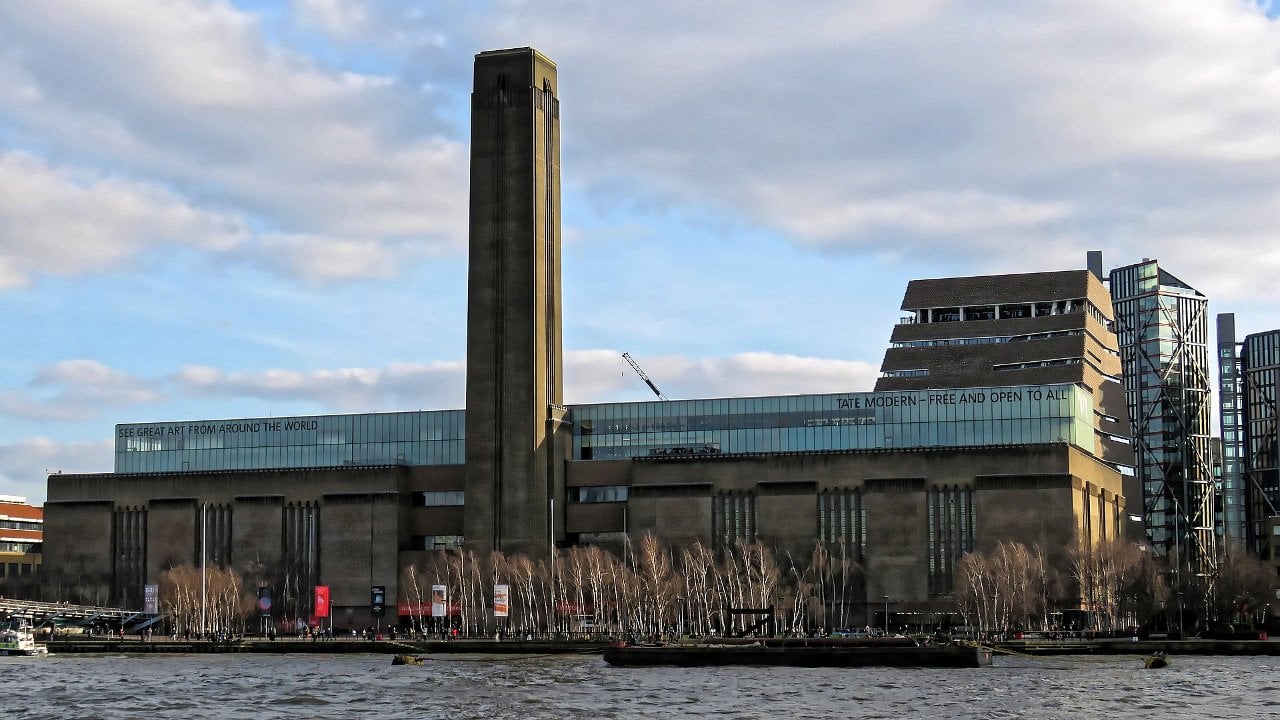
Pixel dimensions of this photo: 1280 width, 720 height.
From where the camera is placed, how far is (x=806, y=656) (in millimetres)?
131375

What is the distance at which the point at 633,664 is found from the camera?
134875 mm

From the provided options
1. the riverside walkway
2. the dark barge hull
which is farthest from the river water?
the riverside walkway

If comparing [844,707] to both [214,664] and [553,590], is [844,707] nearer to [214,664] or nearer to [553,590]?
[214,664]

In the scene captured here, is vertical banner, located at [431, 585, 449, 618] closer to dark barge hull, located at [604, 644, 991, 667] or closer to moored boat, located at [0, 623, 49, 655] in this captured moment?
moored boat, located at [0, 623, 49, 655]

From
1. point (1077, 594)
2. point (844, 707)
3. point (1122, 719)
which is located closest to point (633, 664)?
point (844, 707)

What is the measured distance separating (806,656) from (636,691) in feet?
102

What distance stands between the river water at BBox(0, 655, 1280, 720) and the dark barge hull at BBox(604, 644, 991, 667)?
2.44m

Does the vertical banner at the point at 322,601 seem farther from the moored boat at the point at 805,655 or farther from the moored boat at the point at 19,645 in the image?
the moored boat at the point at 805,655

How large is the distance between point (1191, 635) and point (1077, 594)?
1668 cm

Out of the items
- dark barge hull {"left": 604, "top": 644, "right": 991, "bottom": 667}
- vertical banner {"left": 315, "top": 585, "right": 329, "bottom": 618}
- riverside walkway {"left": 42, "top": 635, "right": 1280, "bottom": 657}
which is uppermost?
vertical banner {"left": 315, "top": 585, "right": 329, "bottom": 618}

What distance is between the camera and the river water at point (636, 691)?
8881 centimetres

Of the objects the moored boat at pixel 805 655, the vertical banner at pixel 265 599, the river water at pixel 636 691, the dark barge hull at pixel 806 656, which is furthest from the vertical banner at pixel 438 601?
the dark barge hull at pixel 806 656

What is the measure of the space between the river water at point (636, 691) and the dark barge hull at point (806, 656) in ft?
8.02

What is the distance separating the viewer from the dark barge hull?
12988 cm
